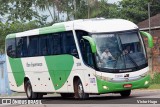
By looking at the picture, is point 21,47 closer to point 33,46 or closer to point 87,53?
point 33,46

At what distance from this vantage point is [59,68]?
25.0m

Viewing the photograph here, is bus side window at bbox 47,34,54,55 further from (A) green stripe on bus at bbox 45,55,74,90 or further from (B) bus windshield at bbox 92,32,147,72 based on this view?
(B) bus windshield at bbox 92,32,147,72

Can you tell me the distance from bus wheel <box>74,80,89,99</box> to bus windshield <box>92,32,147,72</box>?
1741 millimetres

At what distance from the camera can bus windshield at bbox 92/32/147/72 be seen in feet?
71.7

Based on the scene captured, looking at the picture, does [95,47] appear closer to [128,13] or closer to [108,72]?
[108,72]

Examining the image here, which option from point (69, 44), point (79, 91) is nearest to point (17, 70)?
point (69, 44)

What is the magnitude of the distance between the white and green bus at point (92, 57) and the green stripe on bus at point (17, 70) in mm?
2188

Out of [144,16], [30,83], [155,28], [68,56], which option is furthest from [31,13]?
[68,56]

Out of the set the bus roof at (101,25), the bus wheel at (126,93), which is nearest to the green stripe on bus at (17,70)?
the bus roof at (101,25)

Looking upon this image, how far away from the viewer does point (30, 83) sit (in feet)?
92.7

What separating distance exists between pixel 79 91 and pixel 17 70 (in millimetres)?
6683

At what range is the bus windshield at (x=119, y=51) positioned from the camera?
2186cm

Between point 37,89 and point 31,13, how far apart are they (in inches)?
1240

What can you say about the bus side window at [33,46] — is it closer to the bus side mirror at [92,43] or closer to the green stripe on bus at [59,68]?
the green stripe on bus at [59,68]
